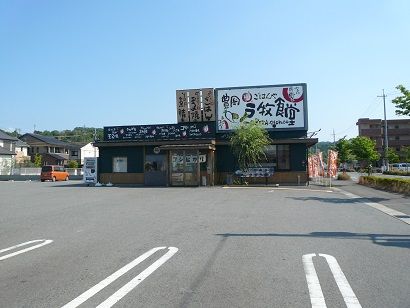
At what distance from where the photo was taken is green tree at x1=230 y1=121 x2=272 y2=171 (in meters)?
29.1

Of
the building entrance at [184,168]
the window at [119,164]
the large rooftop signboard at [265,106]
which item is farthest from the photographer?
the window at [119,164]

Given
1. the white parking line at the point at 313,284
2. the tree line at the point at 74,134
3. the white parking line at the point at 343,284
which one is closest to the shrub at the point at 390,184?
the white parking line at the point at 343,284

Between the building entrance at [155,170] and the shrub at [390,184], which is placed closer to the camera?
the shrub at [390,184]

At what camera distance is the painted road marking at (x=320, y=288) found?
5.10m

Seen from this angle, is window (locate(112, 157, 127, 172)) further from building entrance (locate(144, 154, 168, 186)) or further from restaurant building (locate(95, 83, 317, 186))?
building entrance (locate(144, 154, 168, 186))

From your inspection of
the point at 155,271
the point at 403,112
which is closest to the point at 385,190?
the point at 403,112

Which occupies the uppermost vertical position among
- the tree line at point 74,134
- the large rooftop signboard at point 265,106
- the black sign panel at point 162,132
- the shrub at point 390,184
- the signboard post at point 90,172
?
the tree line at point 74,134

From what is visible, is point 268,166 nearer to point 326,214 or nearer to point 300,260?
point 326,214

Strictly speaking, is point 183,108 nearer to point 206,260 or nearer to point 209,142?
point 209,142

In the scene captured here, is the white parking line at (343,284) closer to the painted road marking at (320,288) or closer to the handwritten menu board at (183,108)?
the painted road marking at (320,288)

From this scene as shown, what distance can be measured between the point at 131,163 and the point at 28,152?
5362 cm

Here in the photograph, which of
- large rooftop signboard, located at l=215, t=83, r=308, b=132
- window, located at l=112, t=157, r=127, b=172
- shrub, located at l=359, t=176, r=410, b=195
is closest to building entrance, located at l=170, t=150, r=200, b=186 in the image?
large rooftop signboard, located at l=215, t=83, r=308, b=132

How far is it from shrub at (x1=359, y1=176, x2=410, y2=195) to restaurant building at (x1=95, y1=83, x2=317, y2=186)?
15.1ft

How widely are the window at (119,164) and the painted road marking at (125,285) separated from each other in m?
25.6
